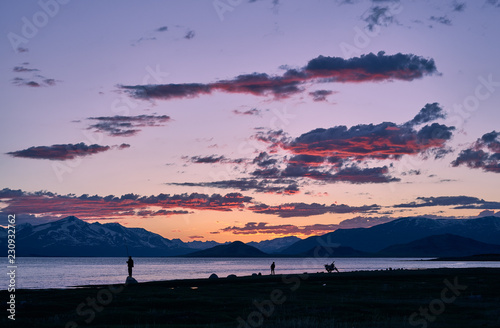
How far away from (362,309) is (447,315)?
604 centimetres

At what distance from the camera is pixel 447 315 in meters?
34.5

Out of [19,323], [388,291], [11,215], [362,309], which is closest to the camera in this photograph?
[19,323]

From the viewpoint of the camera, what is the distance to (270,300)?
149ft

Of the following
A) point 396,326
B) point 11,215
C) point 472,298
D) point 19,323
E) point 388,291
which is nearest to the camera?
point 396,326

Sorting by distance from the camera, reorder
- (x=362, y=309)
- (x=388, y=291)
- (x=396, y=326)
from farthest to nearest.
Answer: (x=388, y=291) < (x=362, y=309) < (x=396, y=326)

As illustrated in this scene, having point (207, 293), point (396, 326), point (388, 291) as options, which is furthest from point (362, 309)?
point (207, 293)

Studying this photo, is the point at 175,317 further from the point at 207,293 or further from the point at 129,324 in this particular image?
the point at 207,293

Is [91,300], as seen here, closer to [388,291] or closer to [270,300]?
[270,300]

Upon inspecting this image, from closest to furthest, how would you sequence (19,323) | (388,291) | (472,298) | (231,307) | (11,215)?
1. (19,323)
2. (11,215)
3. (231,307)
4. (472,298)
5. (388,291)

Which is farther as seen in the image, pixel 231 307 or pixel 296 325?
pixel 231 307

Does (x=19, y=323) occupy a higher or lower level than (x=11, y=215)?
lower

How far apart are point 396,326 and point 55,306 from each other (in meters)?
27.4

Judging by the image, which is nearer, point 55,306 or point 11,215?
point 11,215

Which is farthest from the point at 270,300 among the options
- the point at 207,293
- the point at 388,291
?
the point at 388,291
